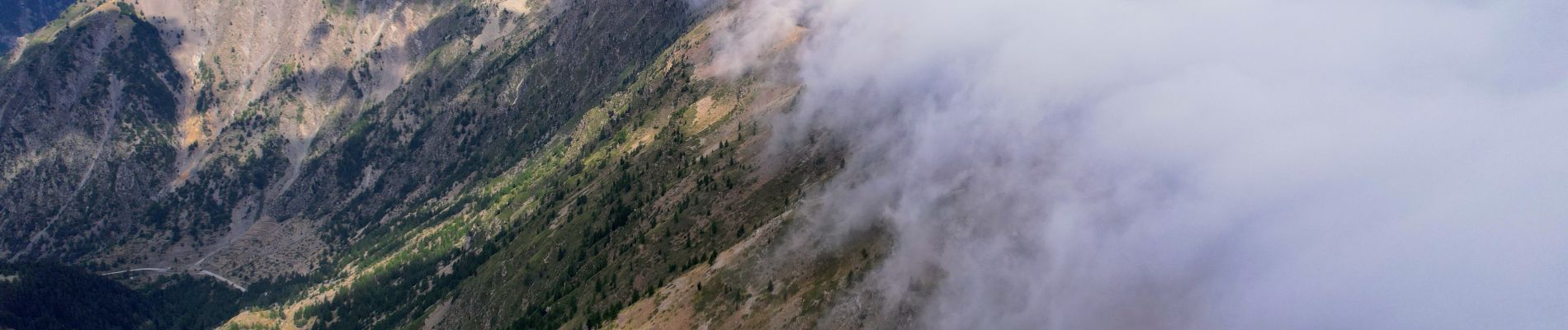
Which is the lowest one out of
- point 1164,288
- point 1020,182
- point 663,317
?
point 1164,288

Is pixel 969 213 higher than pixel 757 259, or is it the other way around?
pixel 757 259

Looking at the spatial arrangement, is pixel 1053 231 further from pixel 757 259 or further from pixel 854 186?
pixel 757 259

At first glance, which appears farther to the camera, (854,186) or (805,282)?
(854,186)

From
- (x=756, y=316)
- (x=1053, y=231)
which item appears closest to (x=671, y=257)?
(x=756, y=316)

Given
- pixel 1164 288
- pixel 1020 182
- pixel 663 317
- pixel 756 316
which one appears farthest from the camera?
pixel 1020 182

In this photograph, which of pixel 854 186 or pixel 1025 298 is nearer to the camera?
pixel 1025 298

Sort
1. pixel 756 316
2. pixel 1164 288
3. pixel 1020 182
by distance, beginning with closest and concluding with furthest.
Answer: pixel 1164 288, pixel 756 316, pixel 1020 182

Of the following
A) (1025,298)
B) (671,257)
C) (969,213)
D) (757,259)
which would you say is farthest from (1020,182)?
(671,257)

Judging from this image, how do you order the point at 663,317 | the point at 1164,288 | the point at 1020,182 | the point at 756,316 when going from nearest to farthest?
the point at 1164,288 < the point at 756,316 < the point at 663,317 < the point at 1020,182

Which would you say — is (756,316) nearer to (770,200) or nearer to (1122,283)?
(770,200)
